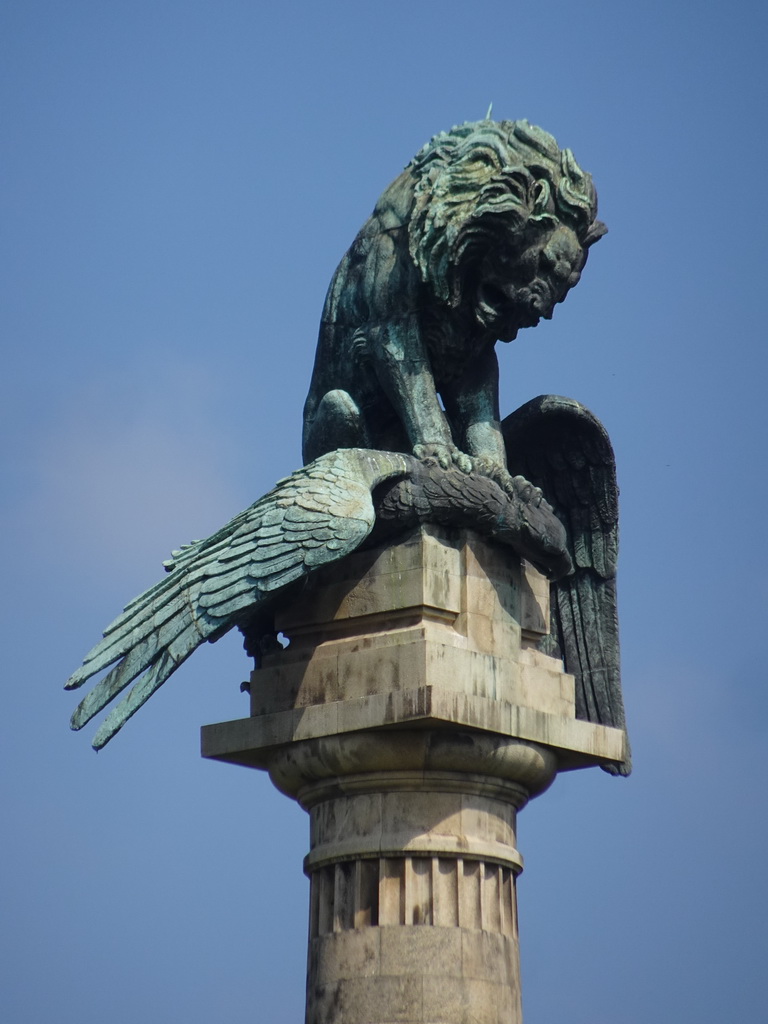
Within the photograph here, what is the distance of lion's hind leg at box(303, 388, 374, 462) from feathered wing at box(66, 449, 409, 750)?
1329 millimetres

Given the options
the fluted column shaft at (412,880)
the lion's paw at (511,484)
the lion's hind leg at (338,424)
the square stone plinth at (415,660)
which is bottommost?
the fluted column shaft at (412,880)

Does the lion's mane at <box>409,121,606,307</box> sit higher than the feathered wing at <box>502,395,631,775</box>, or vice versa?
the lion's mane at <box>409,121,606,307</box>

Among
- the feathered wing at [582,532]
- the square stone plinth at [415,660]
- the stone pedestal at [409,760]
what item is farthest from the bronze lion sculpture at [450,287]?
the stone pedestal at [409,760]

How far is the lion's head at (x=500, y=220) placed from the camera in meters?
16.7

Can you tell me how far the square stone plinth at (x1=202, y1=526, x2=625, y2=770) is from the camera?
16.0 metres

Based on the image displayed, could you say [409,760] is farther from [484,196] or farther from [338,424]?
[484,196]

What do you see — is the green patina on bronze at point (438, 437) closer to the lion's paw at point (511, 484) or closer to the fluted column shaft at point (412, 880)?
the lion's paw at point (511, 484)

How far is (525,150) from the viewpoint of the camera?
669 inches

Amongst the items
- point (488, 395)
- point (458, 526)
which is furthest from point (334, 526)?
point (488, 395)

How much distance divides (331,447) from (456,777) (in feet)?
10.5

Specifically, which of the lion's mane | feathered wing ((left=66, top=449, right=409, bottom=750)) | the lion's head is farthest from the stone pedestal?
the lion's mane

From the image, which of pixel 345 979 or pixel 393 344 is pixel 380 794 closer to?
pixel 345 979

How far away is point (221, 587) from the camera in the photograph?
51.9 feet

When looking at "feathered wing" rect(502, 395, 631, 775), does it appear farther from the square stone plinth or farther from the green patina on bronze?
the square stone plinth
